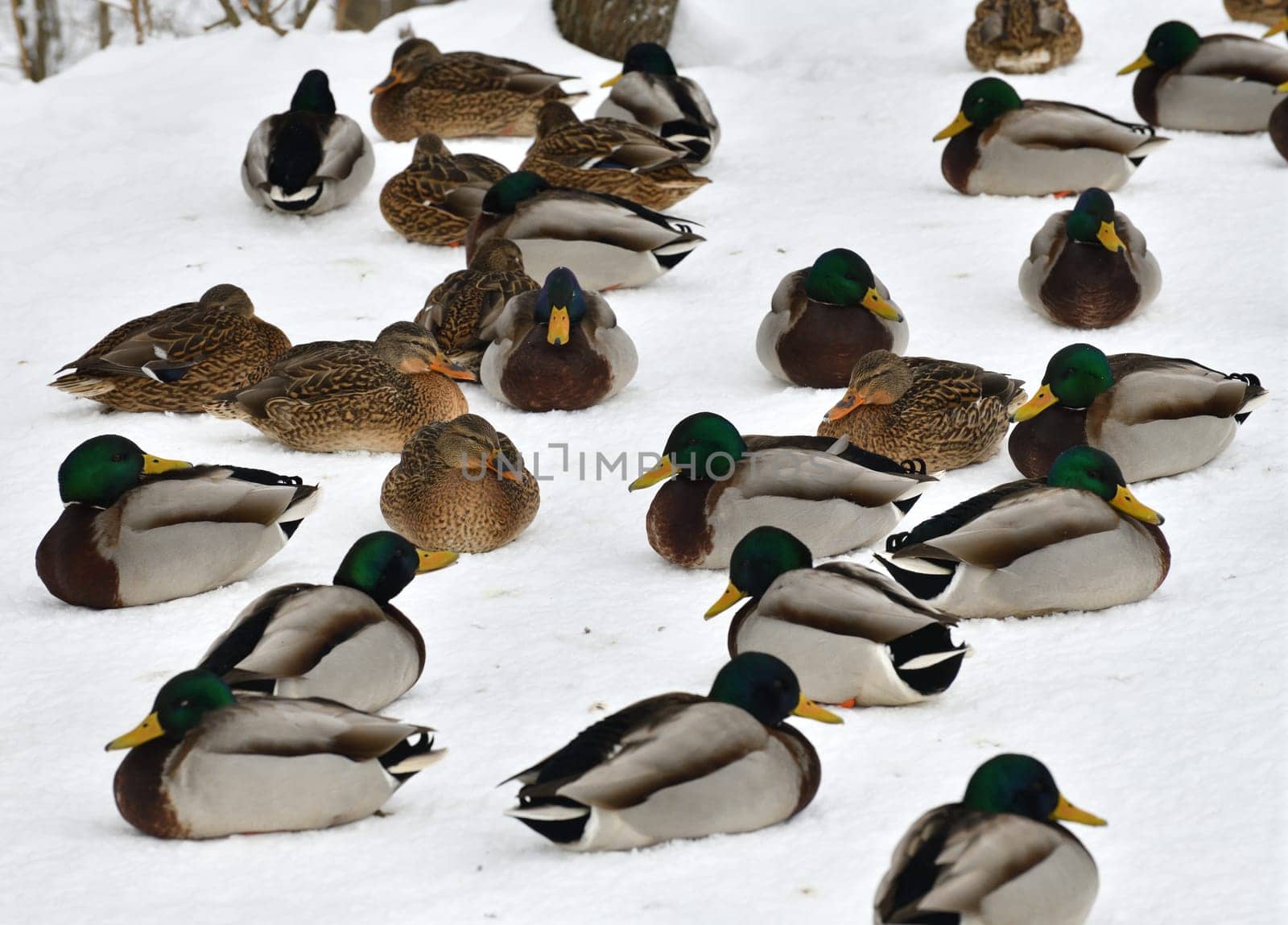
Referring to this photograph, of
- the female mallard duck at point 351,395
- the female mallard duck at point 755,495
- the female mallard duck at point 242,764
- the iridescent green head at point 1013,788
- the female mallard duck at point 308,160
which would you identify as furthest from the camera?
the female mallard duck at point 308,160

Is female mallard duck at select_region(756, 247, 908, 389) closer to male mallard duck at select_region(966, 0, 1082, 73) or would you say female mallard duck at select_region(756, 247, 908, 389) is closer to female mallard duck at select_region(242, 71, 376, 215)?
female mallard duck at select_region(242, 71, 376, 215)

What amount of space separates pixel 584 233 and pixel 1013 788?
4.55m

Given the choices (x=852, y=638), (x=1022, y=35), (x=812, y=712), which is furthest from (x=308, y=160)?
(x=812, y=712)

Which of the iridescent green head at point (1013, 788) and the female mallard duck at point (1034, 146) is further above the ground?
the iridescent green head at point (1013, 788)

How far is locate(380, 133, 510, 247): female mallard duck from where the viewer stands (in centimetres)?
785

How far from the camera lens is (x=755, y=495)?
502 centimetres

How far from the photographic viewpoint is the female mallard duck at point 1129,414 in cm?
547

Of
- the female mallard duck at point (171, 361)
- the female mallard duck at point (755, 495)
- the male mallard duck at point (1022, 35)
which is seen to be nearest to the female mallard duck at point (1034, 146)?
the male mallard duck at point (1022, 35)

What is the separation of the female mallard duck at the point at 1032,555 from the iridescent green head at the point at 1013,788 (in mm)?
1376

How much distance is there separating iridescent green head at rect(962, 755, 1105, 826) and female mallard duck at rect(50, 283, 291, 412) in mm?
3910

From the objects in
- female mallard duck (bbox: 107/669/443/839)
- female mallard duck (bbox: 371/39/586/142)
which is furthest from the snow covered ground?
female mallard duck (bbox: 371/39/586/142)

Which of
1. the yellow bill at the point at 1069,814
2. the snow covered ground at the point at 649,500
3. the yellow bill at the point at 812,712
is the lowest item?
the snow covered ground at the point at 649,500

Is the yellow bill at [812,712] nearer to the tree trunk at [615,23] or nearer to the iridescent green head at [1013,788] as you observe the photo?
the iridescent green head at [1013,788]

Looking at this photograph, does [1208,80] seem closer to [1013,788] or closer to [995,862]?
[1013,788]
